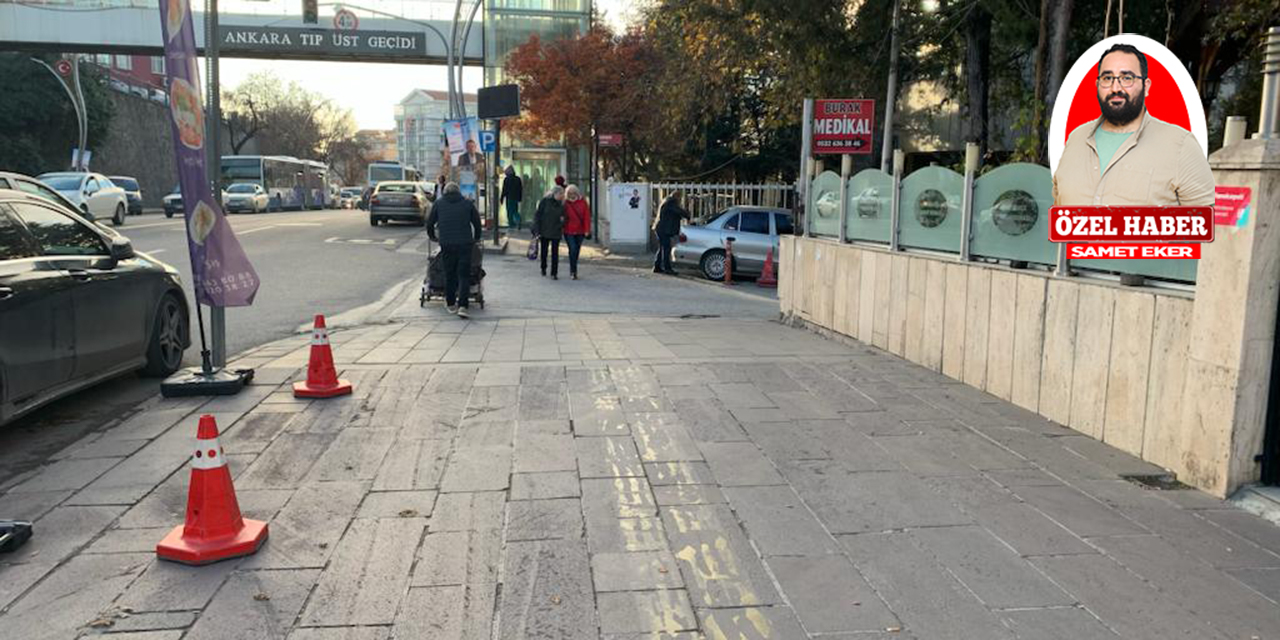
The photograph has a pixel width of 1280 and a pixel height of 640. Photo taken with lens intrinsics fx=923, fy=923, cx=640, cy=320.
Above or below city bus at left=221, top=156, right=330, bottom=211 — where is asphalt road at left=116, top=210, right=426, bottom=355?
below

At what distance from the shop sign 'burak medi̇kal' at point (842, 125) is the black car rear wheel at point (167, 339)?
9.12m

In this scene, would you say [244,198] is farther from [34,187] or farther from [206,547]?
[206,547]

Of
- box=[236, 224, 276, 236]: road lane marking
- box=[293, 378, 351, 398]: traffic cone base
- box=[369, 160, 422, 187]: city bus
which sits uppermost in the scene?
box=[369, 160, 422, 187]: city bus

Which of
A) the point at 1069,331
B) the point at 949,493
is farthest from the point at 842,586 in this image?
the point at 1069,331

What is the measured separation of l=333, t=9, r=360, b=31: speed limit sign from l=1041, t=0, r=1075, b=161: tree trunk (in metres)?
33.4

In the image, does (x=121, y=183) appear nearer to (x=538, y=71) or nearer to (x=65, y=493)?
(x=538, y=71)

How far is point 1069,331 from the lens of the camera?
20.5 feet

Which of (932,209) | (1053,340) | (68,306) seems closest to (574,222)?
(932,209)

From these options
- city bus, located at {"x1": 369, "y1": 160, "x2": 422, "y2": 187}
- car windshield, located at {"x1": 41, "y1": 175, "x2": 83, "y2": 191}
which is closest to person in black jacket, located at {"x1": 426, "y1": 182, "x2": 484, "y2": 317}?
car windshield, located at {"x1": 41, "y1": 175, "x2": 83, "y2": 191}

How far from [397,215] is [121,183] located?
16.2 meters

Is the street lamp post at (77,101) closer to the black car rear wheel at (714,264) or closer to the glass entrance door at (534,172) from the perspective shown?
the glass entrance door at (534,172)

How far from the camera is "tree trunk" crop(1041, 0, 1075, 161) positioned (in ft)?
31.2

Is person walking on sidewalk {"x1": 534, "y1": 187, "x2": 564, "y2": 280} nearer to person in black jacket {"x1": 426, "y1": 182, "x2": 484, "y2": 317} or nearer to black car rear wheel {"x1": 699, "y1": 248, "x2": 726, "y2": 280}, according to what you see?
black car rear wheel {"x1": 699, "y1": 248, "x2": 726, "y2": 280}

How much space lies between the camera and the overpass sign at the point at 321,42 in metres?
36.6
